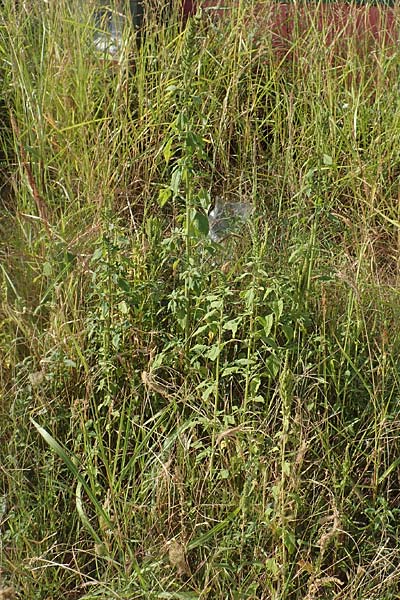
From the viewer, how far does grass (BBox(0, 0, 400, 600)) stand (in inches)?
92.4

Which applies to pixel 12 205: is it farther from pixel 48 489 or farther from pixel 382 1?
pixel 382 1

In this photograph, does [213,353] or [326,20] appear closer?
[213,353]

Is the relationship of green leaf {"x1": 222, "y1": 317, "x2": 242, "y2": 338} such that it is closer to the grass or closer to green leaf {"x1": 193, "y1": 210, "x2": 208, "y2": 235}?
the grass

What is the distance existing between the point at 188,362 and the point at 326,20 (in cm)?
186

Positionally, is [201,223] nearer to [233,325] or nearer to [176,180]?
[176,180]

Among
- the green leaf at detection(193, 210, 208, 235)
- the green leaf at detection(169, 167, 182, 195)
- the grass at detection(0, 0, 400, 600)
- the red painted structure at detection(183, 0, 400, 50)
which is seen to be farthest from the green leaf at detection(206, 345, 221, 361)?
the red painted structure at detection(183, 0, 400, 50)

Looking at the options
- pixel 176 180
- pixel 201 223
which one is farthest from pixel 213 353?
pixel 176 180

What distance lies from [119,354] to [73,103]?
1.34 metres

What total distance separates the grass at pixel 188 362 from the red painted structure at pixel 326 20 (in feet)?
1.29

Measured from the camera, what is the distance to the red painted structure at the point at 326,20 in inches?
154

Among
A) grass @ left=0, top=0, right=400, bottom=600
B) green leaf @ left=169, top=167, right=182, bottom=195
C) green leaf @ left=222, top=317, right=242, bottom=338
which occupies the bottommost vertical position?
grass @ left=0, top=0, right=400, bottom=600

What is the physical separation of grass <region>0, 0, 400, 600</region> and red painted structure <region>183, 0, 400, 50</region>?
0.39 metres

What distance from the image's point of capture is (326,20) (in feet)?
12.8

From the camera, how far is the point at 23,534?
235 centimetres
